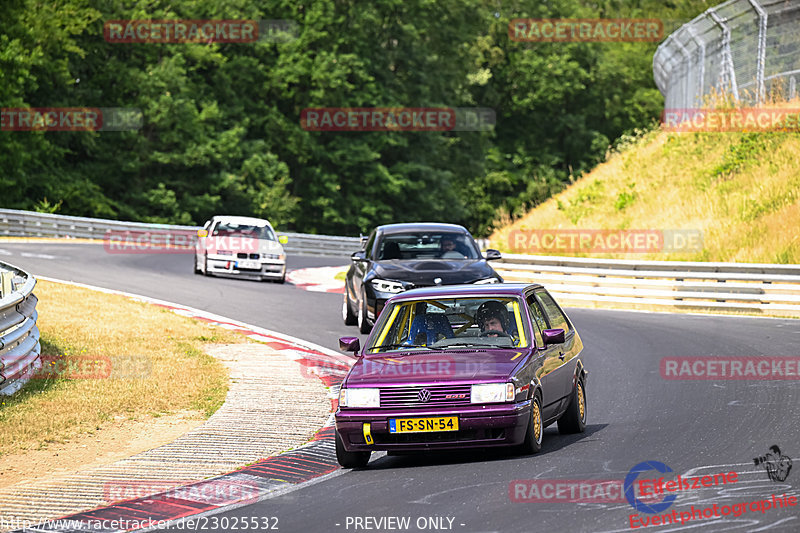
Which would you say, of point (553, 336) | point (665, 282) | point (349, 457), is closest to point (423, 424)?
point (349, 457)

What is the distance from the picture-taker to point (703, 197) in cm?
3003

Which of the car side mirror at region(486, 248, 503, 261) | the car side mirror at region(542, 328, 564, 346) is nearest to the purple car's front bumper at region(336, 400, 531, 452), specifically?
the car side mirror at region(542, 328, 564, 346)

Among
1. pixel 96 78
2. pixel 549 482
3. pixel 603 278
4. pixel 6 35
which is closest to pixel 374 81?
pixel 96 78

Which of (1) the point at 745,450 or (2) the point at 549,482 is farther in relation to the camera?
(1) the point at 745,450

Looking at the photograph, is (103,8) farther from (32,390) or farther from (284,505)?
(284,505)

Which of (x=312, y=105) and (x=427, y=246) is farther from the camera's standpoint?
A: (x=312, y=105)

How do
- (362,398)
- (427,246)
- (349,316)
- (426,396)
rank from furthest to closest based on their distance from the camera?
1. (349,316)
2. (427,246)
3. (362,398)
4. (426,396)

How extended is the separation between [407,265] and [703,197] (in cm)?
1467

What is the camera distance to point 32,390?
42.4 feet

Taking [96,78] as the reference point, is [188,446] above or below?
below

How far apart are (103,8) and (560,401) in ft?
163

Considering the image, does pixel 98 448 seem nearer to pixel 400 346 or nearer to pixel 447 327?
pixel 400 346

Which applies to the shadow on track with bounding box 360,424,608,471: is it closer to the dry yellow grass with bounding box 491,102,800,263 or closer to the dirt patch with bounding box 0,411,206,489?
the dirt patch with bounding box 0,411,206,489

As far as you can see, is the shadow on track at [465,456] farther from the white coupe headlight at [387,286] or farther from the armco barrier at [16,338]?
the white coupe headlight at [387,286]
